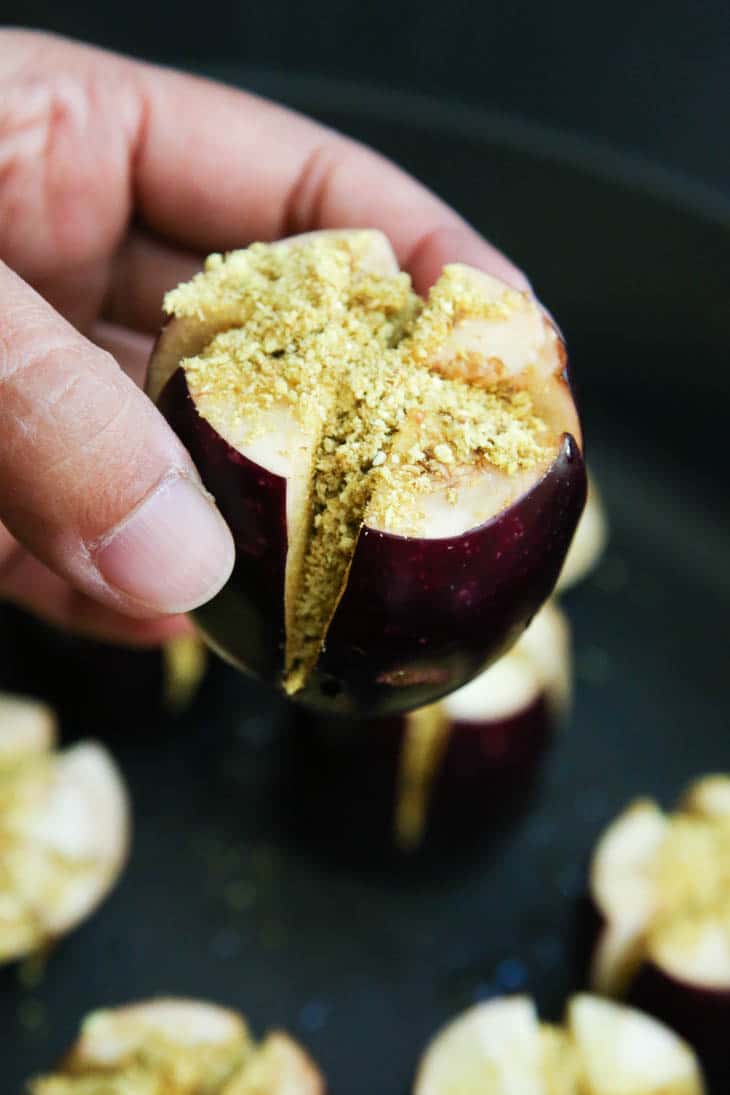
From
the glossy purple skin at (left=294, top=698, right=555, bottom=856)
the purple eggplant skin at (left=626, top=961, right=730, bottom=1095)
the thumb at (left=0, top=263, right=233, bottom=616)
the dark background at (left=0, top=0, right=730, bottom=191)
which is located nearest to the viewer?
the thumb at (left=0, top=263, right=233, bottom=616)

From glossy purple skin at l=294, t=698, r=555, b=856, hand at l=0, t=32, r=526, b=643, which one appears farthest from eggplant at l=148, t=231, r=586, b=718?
glossy purple skin at l=294, t=698, r=555, b=856

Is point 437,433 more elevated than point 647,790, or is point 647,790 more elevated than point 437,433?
point 437,433

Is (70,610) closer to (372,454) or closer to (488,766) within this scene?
(488,766)

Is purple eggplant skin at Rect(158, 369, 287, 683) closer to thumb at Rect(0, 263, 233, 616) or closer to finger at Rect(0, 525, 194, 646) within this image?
thumb at Rect(0, 263, 233, 616)

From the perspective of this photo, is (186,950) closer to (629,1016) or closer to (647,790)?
(629,1016)

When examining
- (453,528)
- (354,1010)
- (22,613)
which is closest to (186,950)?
(354,1010)
